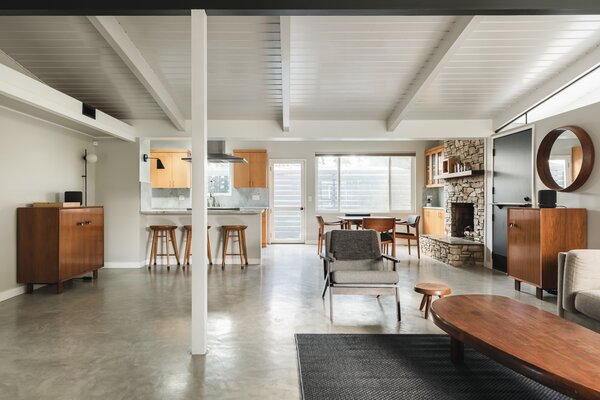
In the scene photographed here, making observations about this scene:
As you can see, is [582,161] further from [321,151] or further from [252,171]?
[252,171]

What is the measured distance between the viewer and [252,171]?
909 centimetres

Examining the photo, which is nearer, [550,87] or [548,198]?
[548,198]

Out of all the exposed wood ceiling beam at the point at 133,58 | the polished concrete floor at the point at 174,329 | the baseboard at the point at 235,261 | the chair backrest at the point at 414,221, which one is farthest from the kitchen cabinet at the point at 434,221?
the exposed wood ceiling beam at the point at 133,58

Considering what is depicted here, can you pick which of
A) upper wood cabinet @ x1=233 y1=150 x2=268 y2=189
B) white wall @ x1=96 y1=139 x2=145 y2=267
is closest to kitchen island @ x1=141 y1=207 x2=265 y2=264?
white wall @ x1=96 y1=139 x2=145 y2=267

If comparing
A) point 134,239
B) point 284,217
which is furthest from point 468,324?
point 284,217

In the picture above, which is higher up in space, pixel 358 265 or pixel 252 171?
pixel 252 171

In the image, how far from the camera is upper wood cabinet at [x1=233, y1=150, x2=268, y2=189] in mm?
9078

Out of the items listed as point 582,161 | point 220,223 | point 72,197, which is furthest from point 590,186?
point 72,197

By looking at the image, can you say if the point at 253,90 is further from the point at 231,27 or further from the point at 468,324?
the point at 468,324

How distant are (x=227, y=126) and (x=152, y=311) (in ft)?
11.0

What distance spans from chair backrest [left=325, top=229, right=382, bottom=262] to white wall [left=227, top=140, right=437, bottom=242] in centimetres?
534

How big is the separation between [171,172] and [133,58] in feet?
15.9

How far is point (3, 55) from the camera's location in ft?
14.5

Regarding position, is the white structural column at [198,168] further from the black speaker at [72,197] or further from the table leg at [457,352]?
the black speaker at [72,197]
